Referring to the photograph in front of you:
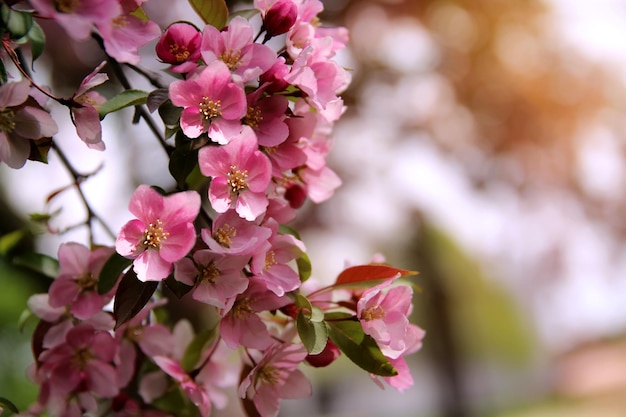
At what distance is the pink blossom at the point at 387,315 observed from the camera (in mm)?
510

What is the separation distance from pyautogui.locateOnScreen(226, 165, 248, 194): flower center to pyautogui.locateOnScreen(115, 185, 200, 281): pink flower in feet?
0.09

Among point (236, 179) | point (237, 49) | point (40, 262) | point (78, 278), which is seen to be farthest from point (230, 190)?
point (40, 262)

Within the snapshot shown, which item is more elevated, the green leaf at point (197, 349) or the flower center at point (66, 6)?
the flower center at point (66, 6)

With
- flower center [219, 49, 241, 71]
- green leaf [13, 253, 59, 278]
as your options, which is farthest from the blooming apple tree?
green leaf [13, 253, 59, 278]

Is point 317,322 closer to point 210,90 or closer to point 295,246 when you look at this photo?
point 295,246

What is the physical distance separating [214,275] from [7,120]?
191mm

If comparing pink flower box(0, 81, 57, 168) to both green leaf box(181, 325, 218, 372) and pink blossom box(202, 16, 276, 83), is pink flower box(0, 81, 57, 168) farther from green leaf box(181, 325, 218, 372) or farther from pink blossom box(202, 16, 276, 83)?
green leaf box(181, 325, 218, 372)

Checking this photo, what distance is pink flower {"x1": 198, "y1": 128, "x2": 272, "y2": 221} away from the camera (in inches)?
18.7

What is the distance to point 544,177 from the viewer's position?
3457 mm

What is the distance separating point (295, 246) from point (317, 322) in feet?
0.22

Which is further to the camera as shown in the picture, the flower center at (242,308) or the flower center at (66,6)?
the flower center at (242,308)

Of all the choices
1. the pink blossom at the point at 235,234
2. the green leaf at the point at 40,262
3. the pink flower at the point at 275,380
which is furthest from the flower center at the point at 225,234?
the green leaf at the point at 40,262

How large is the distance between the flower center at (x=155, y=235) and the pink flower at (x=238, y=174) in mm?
42

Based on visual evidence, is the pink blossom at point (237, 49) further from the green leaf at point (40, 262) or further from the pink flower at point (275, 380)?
the green leaf at point (40, 262)
